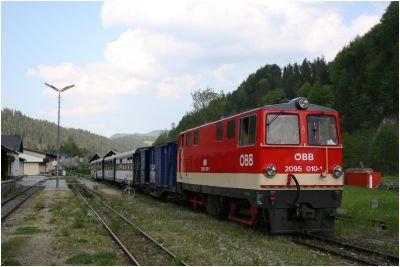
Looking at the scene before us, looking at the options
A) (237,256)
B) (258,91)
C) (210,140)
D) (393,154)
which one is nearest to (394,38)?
(393,154)

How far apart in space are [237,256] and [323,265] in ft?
5.79

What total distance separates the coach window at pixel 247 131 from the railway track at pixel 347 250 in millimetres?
2762

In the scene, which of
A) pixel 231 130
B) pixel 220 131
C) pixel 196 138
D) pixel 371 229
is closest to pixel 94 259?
pixel 231 130

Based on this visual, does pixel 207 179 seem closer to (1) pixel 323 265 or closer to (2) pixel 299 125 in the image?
(2) pixel 299 125

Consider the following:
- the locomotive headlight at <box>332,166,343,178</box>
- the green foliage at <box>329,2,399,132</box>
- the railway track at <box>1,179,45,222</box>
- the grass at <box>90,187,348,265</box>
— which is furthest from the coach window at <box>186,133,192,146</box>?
the green foliage at <box>329,2,399,132</box>

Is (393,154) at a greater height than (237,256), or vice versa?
(393,154)

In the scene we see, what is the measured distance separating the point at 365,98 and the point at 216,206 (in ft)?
246

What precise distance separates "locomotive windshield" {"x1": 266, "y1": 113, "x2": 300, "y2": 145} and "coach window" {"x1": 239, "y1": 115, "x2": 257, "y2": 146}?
1.43 ft

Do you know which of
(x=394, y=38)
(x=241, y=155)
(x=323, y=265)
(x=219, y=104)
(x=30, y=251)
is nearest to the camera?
(x=323, y=265)

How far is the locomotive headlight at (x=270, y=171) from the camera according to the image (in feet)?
39.9

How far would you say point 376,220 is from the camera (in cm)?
1523

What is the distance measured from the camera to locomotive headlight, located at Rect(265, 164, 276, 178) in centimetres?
1217

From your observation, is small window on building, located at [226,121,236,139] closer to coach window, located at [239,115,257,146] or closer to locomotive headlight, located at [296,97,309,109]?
coach window, located at [239,115,257,146]

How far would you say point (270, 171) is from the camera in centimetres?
1219
